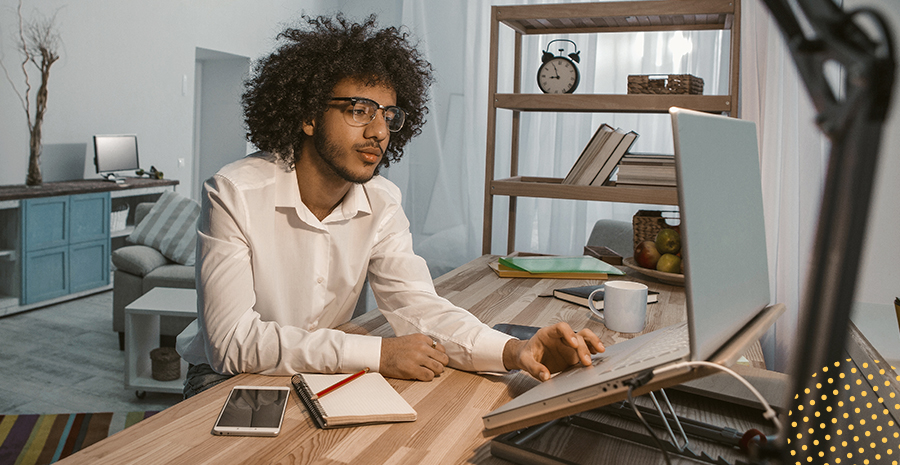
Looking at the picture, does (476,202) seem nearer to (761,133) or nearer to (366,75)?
(761,133)

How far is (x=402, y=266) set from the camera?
1.52 metres

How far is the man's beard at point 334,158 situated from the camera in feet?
4.77

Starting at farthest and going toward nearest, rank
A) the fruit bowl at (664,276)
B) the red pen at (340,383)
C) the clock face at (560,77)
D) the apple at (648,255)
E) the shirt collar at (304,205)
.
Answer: the clock face at (560,77) → the apple at (648,255) → the fruit bowl at (664,276) → the shirt collar at (304,205) → the red pen at (340,383)

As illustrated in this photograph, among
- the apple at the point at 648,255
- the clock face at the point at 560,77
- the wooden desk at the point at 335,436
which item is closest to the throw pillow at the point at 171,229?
the clock face at the point at 560,77

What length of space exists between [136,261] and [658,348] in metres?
3.18

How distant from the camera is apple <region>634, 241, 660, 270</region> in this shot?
6.77 ft

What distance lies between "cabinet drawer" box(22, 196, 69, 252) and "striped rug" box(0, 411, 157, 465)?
1858 millimetres

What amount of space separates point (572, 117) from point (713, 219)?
15.7 feet

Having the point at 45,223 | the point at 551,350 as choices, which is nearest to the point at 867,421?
the point at 551,350

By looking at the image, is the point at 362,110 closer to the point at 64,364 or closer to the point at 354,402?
the point at 354,402

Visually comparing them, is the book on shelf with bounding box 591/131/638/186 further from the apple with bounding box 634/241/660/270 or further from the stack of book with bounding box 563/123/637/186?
the apple with bounding box 634/241/660/270

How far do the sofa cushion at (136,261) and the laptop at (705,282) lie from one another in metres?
2.99

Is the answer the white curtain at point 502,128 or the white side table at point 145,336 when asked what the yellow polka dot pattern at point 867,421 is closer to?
the white side table at point 145,336

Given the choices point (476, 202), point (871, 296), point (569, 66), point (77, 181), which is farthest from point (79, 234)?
point (871, 296)
